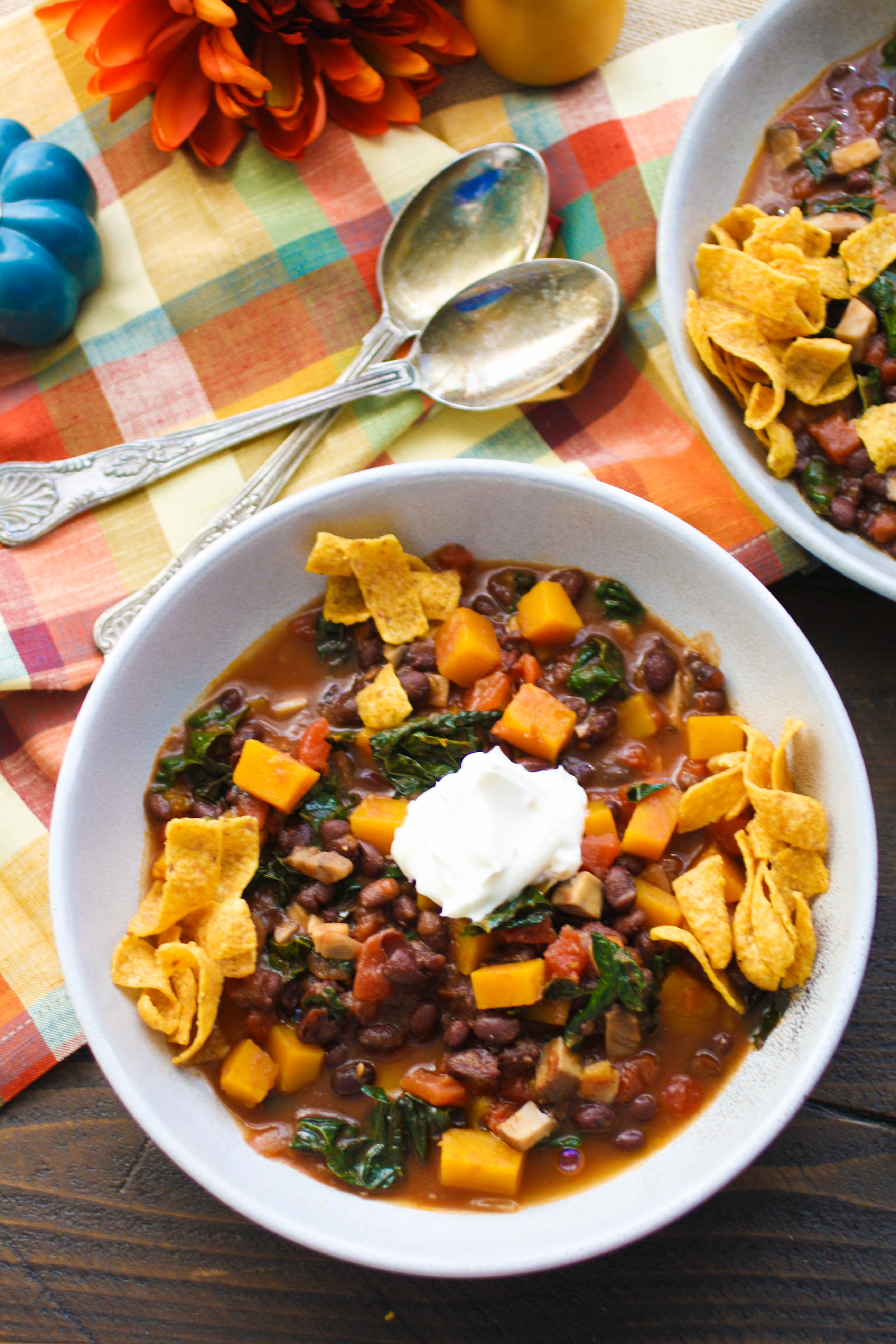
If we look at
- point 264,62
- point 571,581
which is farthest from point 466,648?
point 264,62

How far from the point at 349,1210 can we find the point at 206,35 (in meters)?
3.50

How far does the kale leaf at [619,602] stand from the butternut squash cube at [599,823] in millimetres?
599

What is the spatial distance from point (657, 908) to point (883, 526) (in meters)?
1.28

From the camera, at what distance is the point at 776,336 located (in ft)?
10.1

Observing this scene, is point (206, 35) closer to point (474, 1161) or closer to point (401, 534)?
point (401, 534)

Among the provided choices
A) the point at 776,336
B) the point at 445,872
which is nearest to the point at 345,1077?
the point at 445,872

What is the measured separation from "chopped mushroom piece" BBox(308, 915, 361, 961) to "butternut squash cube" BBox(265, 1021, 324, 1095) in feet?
0.84

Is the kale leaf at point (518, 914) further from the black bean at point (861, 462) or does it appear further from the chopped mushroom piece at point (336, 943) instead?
the black bean at point (861, 462)

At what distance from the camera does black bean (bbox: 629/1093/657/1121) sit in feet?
9.51

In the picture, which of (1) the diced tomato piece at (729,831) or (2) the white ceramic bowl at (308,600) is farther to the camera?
(1) the diced tomato piece at (729,831)

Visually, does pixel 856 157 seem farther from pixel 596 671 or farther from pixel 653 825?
pixel 653 825

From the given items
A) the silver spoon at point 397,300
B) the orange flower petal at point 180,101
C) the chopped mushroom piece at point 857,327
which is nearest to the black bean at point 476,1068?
the silver spoon at point 397,300

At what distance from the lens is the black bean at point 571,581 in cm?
315

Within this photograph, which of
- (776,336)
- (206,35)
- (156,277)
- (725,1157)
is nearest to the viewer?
(725,1157)
